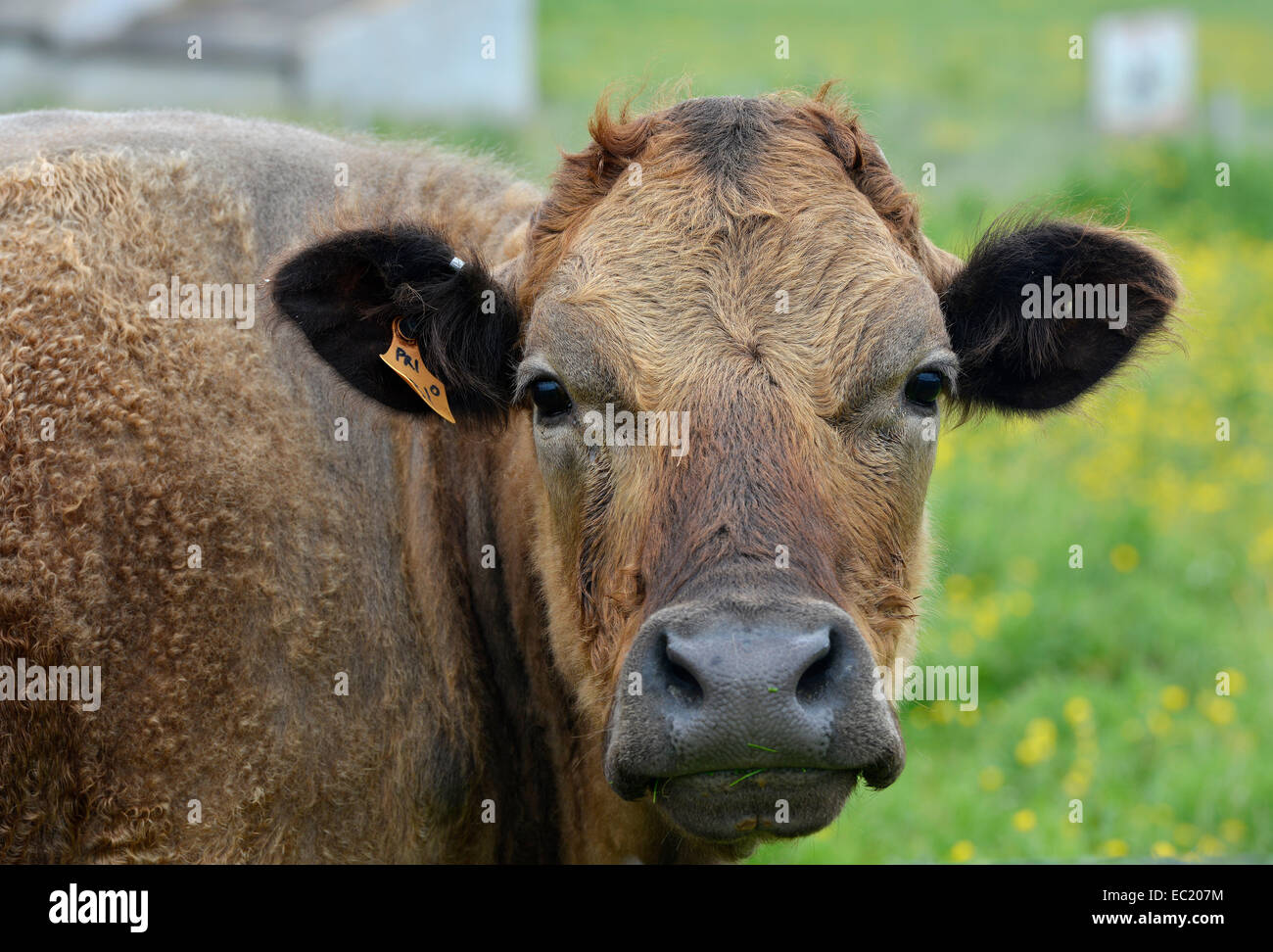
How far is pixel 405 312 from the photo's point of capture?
17.2 feet

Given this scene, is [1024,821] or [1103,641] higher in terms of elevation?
[1103,641]

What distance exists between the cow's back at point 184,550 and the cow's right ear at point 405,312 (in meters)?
0.19

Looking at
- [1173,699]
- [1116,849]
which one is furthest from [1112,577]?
[1116,849]

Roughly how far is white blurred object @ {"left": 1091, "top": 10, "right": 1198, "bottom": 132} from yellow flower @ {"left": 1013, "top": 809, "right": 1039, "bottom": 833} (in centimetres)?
2292

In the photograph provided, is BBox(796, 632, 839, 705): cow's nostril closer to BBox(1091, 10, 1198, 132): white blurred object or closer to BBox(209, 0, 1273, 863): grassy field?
BBox(209, 0, 1273, 863): grassy field

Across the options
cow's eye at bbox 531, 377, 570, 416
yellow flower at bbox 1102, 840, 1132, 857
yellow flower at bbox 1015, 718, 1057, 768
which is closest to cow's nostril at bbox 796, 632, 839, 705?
cow's eye at bbox 531, 377, 570, 416

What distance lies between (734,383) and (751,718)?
115 centimetres

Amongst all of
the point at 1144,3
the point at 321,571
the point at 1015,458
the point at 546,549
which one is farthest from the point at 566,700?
the point at 1144,3

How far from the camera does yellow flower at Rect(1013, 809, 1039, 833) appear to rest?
24.3ft

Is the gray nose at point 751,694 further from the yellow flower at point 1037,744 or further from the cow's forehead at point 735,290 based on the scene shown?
the yellow flower at point 1037,744

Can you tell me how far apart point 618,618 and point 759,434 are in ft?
2.56

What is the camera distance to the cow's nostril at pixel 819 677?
13.2 feet

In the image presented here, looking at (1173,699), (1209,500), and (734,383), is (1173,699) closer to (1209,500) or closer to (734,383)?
(1209,500)
